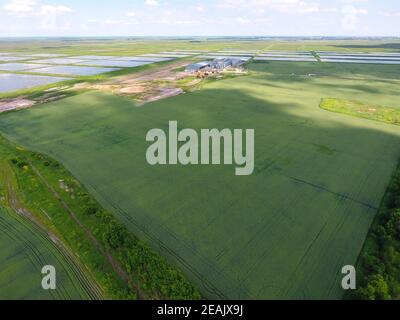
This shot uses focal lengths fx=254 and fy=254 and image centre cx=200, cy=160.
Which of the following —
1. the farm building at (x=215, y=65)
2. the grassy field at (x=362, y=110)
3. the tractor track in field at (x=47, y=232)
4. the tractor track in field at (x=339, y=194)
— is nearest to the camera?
the tractor track in field at (x=47, y=232)

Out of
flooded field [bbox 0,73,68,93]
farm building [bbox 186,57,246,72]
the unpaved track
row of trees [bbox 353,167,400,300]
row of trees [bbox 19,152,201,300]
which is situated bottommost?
row of trees [bbox 19,152,201,300]

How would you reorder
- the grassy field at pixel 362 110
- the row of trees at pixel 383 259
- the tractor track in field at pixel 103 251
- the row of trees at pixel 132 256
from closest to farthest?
the row of trees at pixel 383 259, the row of trees at pixel 132 256, the tractor track in field at pixel 103 251, the grassy field at pixel 362 110

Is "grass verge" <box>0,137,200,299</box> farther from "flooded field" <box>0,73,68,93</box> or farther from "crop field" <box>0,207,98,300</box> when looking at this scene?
"flooded field" <box>0,73,68,93</box>

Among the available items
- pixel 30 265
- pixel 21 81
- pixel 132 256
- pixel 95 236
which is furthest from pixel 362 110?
pixel 21 81

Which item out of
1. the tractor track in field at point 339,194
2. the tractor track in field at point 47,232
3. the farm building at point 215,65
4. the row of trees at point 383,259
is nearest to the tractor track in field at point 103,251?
the tractor track in field at point 47,232

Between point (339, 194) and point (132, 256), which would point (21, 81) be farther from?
point (339, 194)

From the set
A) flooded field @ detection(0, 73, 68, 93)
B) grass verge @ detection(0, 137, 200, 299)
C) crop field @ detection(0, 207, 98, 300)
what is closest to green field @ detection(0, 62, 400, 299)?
grass verge @ detection(0, 137, 200, 299)

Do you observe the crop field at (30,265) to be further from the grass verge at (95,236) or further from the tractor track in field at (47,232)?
the grass verge at (95,236)
